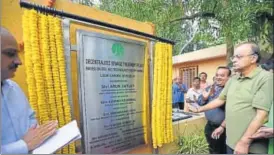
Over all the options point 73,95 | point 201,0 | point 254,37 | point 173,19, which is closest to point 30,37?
point 73,95

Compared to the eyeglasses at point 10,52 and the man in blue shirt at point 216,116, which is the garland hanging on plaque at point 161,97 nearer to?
the man in blue shirt at point 216,116

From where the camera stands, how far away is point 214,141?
1.67 meters

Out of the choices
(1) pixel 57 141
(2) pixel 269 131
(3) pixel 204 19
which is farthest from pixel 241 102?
(1) pixel 57 141

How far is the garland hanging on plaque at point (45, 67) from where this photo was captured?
4.90ft

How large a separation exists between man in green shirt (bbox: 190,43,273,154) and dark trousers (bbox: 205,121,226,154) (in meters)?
0.05

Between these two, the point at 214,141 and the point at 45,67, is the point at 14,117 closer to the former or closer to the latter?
the point at 45,67

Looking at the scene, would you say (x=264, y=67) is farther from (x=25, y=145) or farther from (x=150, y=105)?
(x=25, y=145)

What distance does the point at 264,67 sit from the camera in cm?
134

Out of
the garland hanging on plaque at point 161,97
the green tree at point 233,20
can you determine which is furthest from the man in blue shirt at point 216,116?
the garland hanging on plaque at point 161,97

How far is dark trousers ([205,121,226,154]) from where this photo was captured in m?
1.57

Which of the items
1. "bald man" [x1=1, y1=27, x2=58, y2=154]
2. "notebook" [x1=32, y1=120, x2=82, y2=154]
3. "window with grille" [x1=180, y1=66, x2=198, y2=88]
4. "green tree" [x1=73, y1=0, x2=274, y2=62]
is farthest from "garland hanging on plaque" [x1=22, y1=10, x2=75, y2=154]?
"window with grille" [x1=180, y1=66, x2=198, y2=88]

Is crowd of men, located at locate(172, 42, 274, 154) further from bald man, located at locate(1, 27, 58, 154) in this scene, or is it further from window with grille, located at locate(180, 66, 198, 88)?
bald man, located at locate(1, 27, 58, 154)

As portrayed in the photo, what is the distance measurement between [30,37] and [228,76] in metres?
0.95

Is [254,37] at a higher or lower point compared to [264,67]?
higher
